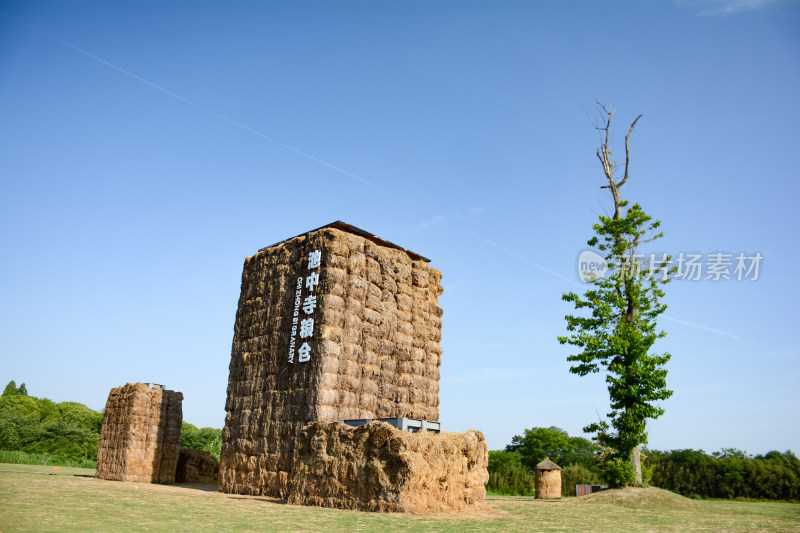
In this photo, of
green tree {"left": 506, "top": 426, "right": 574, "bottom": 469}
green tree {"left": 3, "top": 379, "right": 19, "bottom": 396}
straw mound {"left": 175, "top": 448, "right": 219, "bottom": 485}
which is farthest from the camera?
green tree {"left": 3, "top": 379, "right": 19, "bottom": 396}

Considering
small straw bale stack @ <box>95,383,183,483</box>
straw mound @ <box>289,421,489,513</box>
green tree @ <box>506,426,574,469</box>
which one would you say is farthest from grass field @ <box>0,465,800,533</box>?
green tree @ <box>506,426,574,469</box>

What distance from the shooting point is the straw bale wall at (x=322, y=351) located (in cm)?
1555

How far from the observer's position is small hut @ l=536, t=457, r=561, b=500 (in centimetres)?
2200

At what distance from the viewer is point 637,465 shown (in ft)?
58.3

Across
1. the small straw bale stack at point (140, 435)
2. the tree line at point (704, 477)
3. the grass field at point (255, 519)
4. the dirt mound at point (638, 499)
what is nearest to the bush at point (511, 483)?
the tree line at point (704, 477)

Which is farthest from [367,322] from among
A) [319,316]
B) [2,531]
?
[2,531]

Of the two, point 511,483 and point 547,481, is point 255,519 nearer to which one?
point 547,481

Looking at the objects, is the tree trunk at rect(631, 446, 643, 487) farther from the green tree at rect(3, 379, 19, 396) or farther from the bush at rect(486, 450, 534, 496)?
the green tree at rect(3, 379, 19, 396)

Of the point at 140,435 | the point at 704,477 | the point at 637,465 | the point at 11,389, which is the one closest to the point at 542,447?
the point at 704,477

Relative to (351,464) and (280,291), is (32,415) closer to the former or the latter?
(280,291)

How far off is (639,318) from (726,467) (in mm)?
21469

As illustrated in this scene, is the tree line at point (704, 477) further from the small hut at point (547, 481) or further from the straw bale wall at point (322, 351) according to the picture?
the straw bale wall at point (322, 351)

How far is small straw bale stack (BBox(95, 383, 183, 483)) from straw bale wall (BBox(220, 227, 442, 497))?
16.9 ft

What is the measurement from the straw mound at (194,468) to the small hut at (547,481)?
45.7ft
